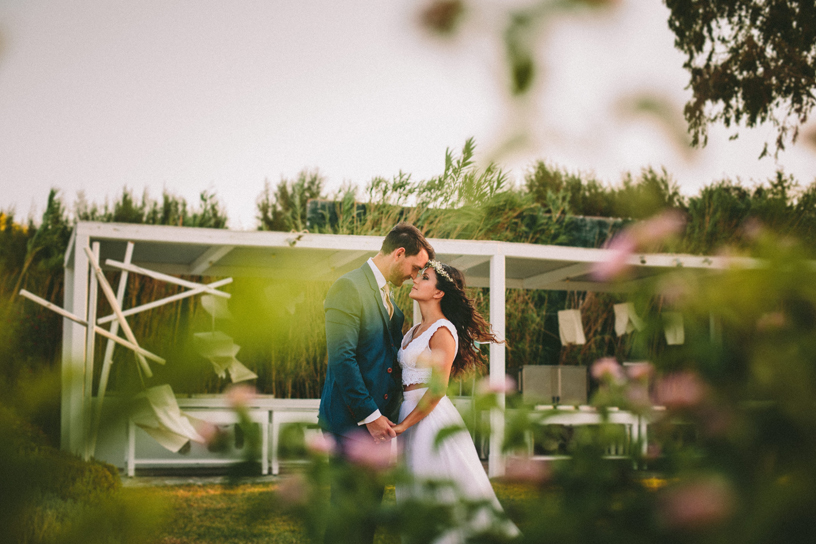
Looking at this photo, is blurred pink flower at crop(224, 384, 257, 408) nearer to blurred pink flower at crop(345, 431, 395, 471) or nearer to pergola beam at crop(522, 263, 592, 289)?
blurred pink flower at crop(345, 431, 395, 471)

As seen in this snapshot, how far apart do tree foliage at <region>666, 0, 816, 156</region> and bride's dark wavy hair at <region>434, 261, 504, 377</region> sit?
A: 9.62 ft

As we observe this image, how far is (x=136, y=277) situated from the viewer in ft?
27.3

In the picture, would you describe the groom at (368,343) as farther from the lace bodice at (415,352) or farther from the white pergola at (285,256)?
the white pergola at (285,256)

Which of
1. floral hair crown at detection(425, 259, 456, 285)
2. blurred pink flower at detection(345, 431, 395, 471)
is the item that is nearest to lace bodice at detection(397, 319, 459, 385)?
floral hair crown at detection(425, 259, 456, 285)

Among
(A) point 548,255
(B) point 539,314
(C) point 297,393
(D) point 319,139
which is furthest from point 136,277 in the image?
(D) point 319,139

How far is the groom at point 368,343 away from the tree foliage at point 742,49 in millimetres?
2245

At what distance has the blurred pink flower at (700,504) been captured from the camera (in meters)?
0.34

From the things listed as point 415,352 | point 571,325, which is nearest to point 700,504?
point 415,352

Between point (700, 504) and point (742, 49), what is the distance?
53cm

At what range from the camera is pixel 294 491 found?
449mm

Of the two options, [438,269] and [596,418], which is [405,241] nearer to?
[438,269]

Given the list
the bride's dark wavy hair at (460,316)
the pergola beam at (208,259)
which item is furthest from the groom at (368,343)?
the pergola beam at (208,259)

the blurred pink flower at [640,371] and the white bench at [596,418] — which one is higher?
the blurred pink flower at [640,371]

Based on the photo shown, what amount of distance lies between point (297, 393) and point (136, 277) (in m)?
2.46
